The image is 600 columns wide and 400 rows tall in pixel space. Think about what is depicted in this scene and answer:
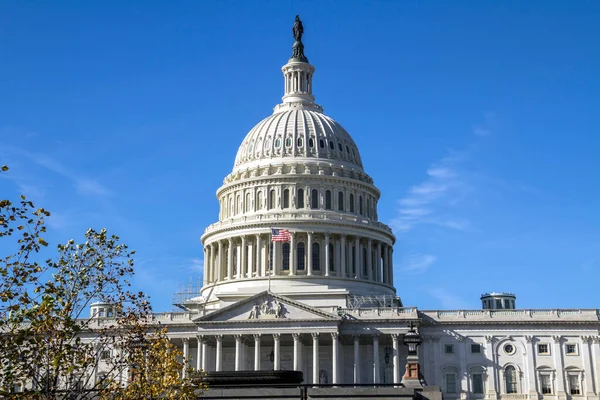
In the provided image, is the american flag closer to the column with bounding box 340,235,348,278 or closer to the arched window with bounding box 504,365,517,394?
the column with bounding box 340,235,348,278

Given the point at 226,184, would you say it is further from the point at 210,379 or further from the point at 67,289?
the point at 67,289

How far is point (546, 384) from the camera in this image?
96.9 m

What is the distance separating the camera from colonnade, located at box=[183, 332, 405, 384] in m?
96.8

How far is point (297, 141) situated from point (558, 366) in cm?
4808

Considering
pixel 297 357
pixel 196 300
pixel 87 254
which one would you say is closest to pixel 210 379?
pixel 87 254

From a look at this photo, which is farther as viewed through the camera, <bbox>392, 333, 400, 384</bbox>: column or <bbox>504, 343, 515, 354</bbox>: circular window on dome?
<bbox>504, 343, 515, 354</bbox>: circular window on dome

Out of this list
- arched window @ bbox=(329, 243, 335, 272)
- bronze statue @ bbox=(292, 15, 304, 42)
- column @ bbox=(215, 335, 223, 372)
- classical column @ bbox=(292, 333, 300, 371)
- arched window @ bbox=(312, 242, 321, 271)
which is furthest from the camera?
bronze statue @ bbox=(292, 15, 304, 42)

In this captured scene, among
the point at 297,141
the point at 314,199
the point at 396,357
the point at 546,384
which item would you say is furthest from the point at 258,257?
the point at 546,384

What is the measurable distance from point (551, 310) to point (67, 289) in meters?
76.7

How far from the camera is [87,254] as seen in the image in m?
34.3

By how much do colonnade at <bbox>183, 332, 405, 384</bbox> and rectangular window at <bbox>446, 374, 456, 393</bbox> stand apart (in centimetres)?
584

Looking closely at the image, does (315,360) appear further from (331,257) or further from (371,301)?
(331,257)

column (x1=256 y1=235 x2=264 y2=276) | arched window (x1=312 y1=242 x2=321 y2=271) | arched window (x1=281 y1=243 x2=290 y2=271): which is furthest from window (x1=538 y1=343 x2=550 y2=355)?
column (x1=256 y1=235 x2=264 y2=276)

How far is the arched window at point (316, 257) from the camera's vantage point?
114500mm
